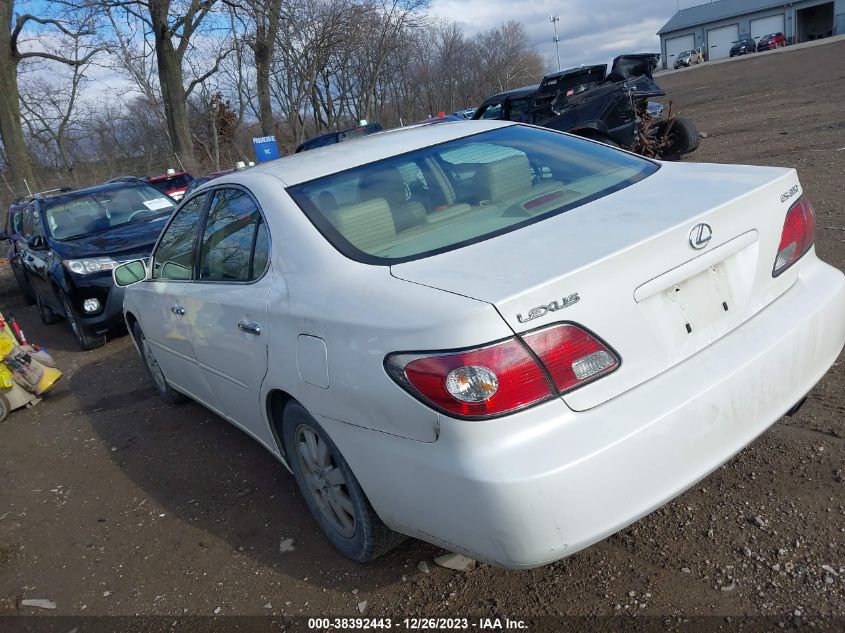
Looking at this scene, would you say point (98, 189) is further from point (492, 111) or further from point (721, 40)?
point (721, 40)

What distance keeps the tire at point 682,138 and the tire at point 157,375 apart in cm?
829

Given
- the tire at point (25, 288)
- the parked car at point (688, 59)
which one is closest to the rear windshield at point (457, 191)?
the tire at point (25, 288)

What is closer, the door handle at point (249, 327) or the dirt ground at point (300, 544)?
the dirt ground at point (300, 544)

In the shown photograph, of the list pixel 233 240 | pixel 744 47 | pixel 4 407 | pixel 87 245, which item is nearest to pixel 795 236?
pixel 233 240

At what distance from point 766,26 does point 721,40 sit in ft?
15.6

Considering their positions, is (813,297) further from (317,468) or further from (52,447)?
(52,447)

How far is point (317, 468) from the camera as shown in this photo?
2.97 m

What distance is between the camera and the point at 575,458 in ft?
6.55

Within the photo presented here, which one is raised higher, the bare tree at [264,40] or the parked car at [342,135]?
the bare tree at [264,40]

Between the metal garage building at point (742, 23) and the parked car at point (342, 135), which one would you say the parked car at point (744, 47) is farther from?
the parked car at point (342, 135)

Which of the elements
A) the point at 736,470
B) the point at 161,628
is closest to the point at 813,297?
the point at 736,470

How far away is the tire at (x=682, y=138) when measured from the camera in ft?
35.1

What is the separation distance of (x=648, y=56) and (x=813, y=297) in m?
9.71

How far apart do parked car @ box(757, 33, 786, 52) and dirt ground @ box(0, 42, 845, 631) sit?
65496 millimetres
